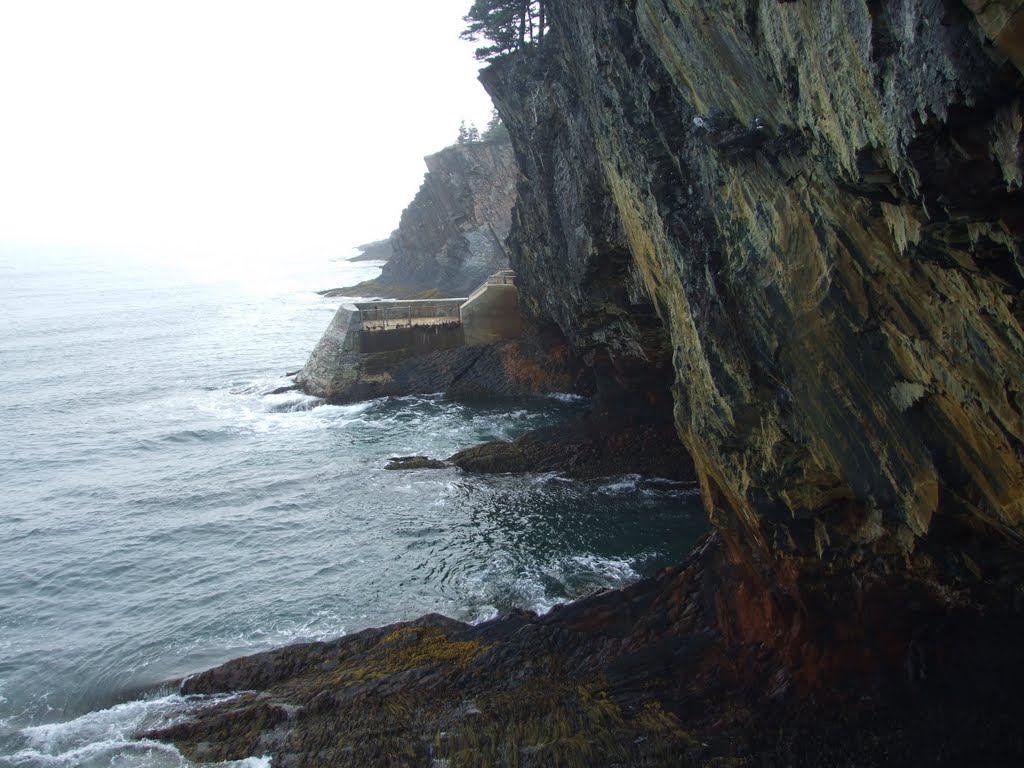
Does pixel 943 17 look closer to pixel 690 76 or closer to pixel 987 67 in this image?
pixel 987 67

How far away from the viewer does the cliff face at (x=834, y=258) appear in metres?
6.09

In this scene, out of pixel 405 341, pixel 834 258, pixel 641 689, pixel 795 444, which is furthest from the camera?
pixel 405 341

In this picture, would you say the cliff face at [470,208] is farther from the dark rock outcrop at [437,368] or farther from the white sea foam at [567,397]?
the white sea foam at [567,397]

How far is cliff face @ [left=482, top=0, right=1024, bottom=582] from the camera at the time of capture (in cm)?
609

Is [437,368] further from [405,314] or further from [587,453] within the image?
[587,453]

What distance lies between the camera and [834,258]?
Answer: 948 cm

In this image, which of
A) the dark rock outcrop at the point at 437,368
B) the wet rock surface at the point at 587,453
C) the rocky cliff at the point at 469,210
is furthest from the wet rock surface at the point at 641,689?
the rocky cliff at the point at 469,210

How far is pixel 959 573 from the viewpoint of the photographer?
10.5 metres

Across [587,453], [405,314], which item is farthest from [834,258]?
[405,314]

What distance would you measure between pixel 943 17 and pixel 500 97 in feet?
102

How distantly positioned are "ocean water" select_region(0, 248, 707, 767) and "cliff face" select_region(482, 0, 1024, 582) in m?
6.66

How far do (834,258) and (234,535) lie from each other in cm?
1983

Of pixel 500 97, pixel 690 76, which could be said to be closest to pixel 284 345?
pixel 500 97

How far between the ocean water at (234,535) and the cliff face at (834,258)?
6656 millimetres
